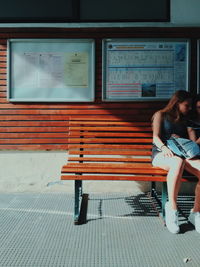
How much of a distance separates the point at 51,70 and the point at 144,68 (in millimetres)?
1302

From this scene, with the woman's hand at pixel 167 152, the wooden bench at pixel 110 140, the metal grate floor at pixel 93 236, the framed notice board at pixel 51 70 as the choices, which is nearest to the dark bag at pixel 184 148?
the woman's hand at pixel 167 152

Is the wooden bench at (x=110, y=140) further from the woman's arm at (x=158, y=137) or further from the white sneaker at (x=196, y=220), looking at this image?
the white sneaker at (x=196, y=220)

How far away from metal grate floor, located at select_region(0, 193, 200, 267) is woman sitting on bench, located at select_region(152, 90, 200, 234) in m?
0.17

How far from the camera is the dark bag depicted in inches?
137

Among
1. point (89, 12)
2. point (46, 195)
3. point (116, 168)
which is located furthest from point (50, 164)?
point (89, 12)

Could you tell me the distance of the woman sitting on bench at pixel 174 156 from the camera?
11.1 ft

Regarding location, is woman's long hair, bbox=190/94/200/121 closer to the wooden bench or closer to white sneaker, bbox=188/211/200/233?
the wooden bench

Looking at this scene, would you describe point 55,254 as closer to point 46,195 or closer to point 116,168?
point 116,168

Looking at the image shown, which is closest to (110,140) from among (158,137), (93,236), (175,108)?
(158,137)

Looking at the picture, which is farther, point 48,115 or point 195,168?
point 48,115

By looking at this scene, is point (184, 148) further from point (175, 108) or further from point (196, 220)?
point (196, 220)

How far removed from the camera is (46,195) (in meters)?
4.67

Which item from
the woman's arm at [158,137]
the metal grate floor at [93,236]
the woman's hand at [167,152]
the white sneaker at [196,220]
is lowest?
the metal grate floor at [93,236]

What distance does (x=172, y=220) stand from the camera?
3.34m
